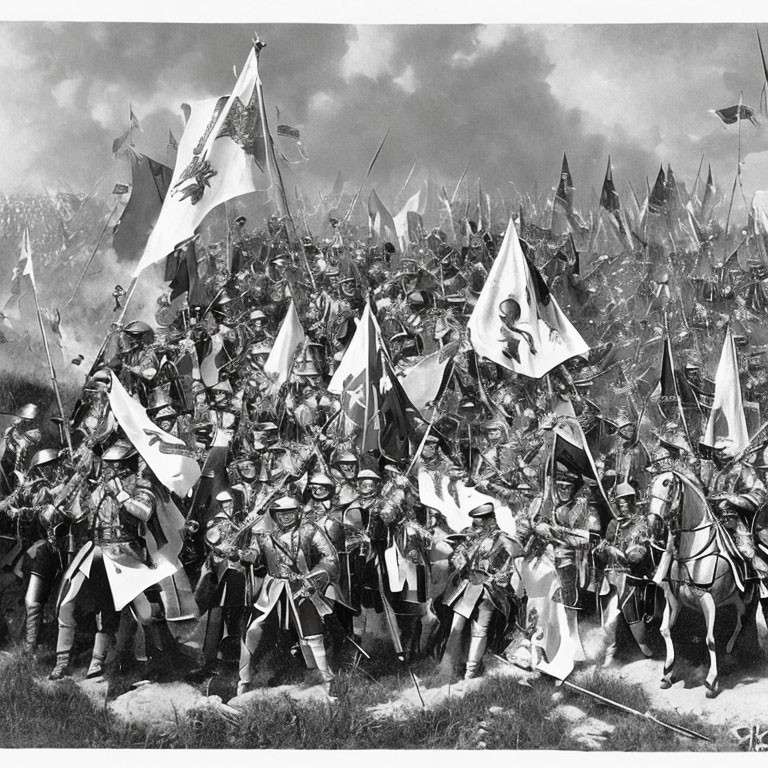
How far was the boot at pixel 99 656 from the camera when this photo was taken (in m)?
10.9

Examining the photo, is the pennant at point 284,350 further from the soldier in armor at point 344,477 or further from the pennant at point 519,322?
the pennant at point 519,322

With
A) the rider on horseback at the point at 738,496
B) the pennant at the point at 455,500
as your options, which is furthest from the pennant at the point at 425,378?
the rider on horseback at the point at 738,496

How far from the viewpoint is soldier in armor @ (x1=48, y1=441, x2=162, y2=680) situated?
10.9m

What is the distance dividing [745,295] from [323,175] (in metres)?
4.56

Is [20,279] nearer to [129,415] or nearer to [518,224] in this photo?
[129,415]

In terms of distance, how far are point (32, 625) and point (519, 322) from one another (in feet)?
18.5

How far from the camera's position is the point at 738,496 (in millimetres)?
11164

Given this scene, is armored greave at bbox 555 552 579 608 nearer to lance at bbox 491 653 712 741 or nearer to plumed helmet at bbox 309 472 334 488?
lance at bbox 491 653 712 741

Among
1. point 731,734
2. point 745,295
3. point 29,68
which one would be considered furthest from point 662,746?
point 29,68

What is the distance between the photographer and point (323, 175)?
1185 cm

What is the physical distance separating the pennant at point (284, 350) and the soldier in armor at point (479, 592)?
8.19ft

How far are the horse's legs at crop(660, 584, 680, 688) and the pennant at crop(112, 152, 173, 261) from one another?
6.29 m

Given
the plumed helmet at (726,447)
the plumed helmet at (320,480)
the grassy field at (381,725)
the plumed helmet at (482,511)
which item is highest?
the plumed helmet at (726,447)

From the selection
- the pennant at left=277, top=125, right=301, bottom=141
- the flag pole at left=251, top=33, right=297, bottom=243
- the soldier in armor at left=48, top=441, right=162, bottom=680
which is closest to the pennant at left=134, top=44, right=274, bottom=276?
the flag pole at left=251, top=33, right=297, bottom=243
